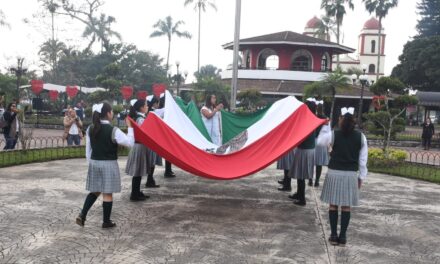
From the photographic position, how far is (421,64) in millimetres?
40062

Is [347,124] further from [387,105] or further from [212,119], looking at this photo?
[387,105]

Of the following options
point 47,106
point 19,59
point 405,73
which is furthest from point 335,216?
point 405,73

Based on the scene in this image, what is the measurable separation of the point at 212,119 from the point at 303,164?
2.65 meters

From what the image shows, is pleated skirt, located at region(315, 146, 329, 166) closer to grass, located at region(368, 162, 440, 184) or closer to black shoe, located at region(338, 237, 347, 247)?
grass, located at region(368, 162, 440, 184)

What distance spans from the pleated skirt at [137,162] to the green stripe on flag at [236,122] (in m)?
2.31

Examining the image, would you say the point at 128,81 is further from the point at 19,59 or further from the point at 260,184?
the point at 260,184

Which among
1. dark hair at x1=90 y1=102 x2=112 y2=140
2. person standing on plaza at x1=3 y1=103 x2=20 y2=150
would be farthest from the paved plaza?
person standing on plaza at x1=3 y1=103 x2=20 y2=150

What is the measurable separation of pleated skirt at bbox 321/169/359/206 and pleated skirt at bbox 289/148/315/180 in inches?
62.5

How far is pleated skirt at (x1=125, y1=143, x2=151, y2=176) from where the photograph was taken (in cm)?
652

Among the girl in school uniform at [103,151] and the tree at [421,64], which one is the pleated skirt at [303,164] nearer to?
the girl in school uniform at [103,151]

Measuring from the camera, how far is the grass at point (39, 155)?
9.93 meters

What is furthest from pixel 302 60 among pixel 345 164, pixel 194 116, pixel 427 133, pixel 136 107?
pixel 345 164

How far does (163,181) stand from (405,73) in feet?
131

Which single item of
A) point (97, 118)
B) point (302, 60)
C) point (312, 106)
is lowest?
point (97, 118)
